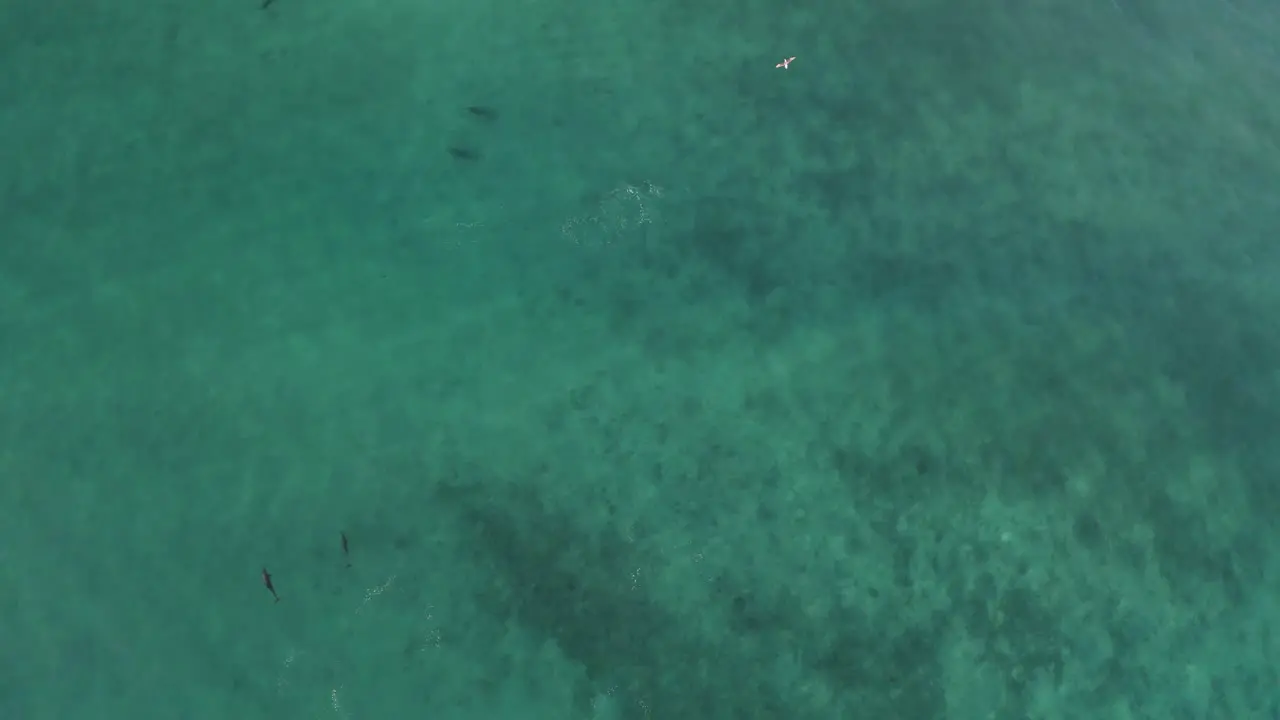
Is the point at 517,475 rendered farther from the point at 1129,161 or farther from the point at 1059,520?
the point at 1129,161

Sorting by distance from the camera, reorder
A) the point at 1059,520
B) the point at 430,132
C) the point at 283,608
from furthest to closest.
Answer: the point at 430,132 < the point at 1059,520 < the point at 283,608

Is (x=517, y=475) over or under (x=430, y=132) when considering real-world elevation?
under

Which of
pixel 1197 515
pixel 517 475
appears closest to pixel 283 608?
pixel 517 475

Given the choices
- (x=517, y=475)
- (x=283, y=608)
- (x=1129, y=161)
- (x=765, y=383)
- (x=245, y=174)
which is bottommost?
(x=283, y=608)

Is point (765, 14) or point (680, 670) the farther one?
point (765, 14)

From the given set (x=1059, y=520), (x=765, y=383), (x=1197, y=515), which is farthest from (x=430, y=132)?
(x=1197, y=515)

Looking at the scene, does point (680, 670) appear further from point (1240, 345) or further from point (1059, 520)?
point (1240, 345)

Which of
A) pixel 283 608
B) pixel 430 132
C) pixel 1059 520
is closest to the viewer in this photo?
pixel 283 608
